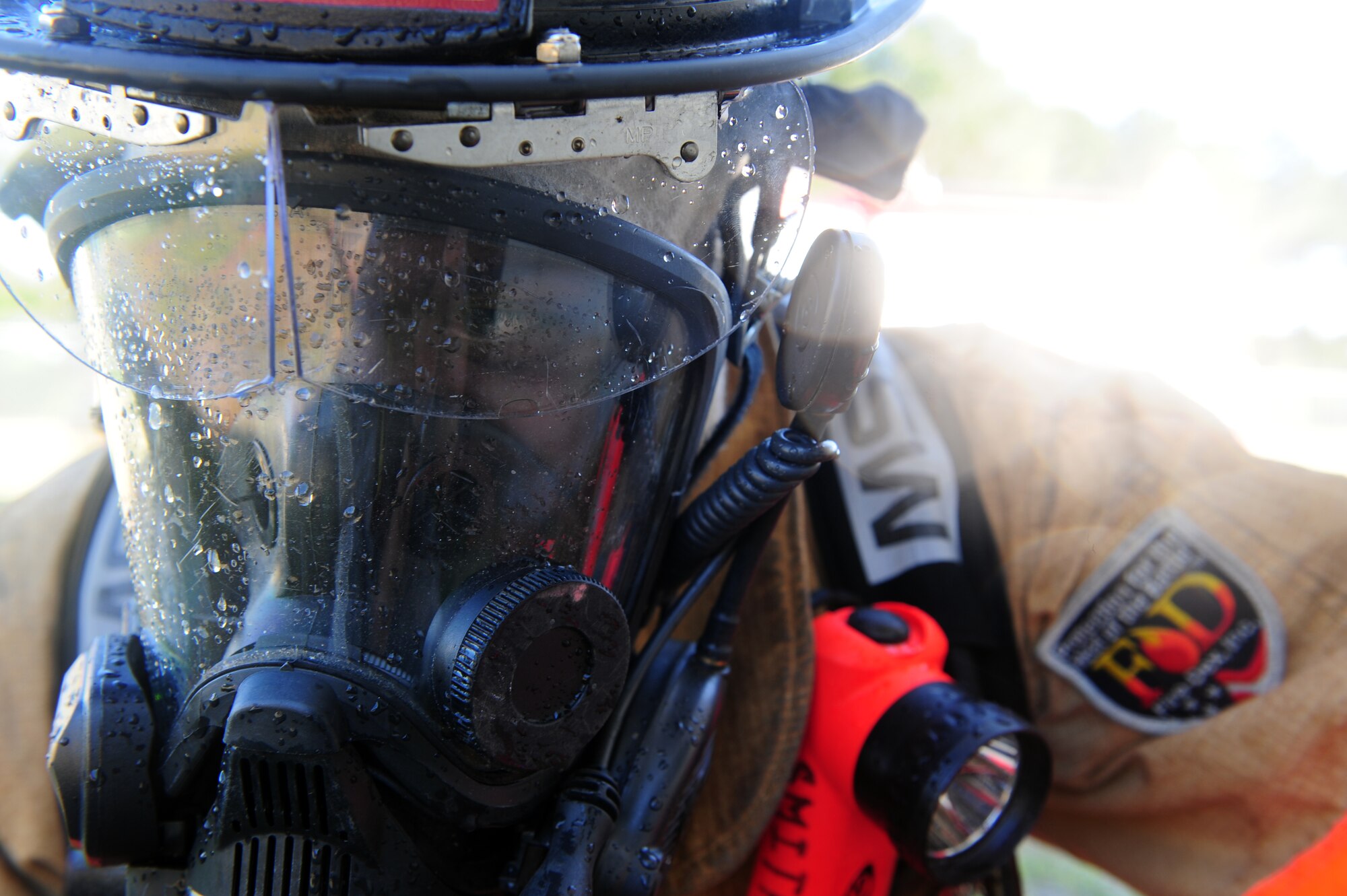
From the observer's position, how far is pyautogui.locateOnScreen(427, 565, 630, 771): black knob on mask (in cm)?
72

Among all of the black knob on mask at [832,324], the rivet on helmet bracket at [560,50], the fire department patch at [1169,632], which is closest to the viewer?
the rivet on helmet bracket at [560,50]

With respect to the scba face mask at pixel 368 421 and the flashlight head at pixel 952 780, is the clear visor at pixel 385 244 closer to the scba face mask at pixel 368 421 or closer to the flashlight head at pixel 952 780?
the scba face mask at pixel 368 421

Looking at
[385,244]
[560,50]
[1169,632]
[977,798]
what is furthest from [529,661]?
[1169,632]

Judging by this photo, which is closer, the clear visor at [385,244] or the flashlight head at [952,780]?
the clear visor at [385,244]

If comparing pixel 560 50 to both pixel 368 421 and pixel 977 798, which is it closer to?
pixel 368 421

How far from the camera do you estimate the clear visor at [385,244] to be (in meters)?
0.68

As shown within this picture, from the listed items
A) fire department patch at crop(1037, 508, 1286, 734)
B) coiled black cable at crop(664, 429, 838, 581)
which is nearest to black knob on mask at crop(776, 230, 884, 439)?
coiled black cable at crop(664, 429, 838, 581)

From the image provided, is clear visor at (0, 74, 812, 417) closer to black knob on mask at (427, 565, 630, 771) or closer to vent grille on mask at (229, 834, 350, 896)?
black knob on mask at (427, 565, 630, 771)

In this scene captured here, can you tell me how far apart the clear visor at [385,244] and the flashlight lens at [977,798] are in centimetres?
57

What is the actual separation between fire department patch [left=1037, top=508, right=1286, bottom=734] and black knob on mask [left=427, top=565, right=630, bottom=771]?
80 cm

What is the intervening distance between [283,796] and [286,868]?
0.18 ft

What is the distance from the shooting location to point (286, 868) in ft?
2.39

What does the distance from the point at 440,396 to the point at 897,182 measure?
2.70ft

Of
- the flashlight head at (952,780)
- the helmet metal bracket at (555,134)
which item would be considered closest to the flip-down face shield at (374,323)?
the helmet metal bracket at (555,134)
